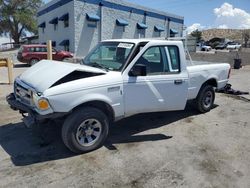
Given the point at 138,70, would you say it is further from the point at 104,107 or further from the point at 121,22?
the point at 121,22

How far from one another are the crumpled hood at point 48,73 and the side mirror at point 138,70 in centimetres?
53

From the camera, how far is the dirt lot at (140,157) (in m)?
3.84

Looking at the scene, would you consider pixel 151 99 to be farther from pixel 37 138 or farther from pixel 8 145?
pixel 8 145

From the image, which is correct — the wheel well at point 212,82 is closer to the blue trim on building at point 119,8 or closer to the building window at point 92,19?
the building window at point 92,19

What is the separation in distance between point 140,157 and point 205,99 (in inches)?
130

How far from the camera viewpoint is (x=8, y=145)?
4945mm

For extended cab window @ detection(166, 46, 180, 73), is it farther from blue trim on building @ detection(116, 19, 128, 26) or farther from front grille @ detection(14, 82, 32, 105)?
blue trim on building @ detection(116, 19, 128, 26)

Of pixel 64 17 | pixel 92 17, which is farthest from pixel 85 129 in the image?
pixel 64 17

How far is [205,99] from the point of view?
23.3 feet

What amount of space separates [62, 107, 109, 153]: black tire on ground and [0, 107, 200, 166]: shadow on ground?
244 mm

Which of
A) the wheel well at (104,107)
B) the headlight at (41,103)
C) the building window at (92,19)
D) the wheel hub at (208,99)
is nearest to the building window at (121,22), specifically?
the building window at (92,19)

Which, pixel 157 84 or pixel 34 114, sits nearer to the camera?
pixel 34 114

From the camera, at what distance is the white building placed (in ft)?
76.6

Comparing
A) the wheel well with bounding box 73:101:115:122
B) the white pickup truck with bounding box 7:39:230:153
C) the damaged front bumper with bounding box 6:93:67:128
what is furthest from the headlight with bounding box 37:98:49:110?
the wheel well with bounding box 73:101:115:122
